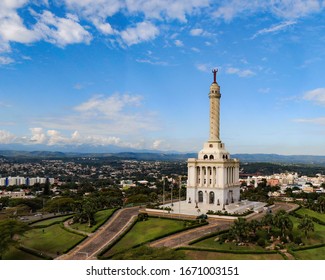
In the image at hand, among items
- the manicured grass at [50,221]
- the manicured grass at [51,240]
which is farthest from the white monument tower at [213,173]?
the manicured grass at [51,240]

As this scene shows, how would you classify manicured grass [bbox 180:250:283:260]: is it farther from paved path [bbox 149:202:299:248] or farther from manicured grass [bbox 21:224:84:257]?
manicured grass [bbox 21:224:84:257]

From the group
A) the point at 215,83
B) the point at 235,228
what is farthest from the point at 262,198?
the point at 235,228

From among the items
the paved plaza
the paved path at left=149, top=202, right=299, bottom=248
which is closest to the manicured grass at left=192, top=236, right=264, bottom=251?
the paved path at left=149, top=202, right=299, bottom=248

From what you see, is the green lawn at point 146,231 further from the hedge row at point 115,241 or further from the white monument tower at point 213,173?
the white monument tower at point 213,173

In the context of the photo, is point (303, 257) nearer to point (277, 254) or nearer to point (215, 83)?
point (277, 254)

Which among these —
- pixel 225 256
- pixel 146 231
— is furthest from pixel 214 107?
pixel 225 256

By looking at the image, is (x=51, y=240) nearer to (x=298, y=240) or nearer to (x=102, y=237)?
(x=102, y=237)
